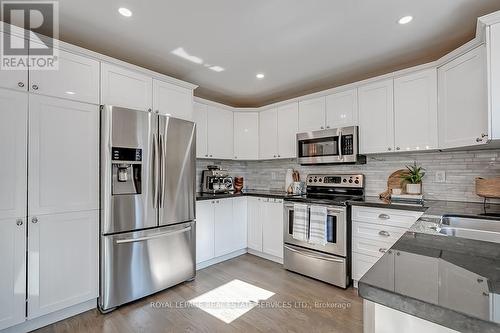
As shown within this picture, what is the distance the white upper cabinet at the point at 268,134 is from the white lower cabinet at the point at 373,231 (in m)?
1.55

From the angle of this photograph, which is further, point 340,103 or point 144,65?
point 340,103

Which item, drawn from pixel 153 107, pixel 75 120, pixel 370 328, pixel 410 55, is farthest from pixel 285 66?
pixel 370 328

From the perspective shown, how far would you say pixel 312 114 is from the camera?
11.0ft

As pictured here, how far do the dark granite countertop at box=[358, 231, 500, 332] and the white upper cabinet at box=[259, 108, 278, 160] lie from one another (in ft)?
9.61

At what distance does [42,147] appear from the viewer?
197cm

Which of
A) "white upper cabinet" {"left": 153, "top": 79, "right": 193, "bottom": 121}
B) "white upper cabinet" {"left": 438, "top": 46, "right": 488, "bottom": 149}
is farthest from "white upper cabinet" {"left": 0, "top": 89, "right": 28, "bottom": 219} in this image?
"white upper cabinet" {"left": 438, "top": 46, "right": 488, "bottom": 149}

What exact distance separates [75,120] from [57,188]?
591mm

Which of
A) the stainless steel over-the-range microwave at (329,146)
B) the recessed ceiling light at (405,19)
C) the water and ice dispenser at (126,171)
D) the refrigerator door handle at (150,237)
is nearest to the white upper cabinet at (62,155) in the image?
the water and ice dispenser at (126,171)

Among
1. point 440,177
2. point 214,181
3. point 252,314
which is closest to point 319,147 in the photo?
point 440,177

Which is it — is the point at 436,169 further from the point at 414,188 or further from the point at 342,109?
the point at 342,109

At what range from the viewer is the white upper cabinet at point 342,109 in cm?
300

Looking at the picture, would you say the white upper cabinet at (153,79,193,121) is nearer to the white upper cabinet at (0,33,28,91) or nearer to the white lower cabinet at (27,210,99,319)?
the white upper cabinet at (0,33,28,91)

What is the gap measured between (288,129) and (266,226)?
144cm

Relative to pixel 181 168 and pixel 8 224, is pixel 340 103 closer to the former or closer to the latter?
pixel 181 168
